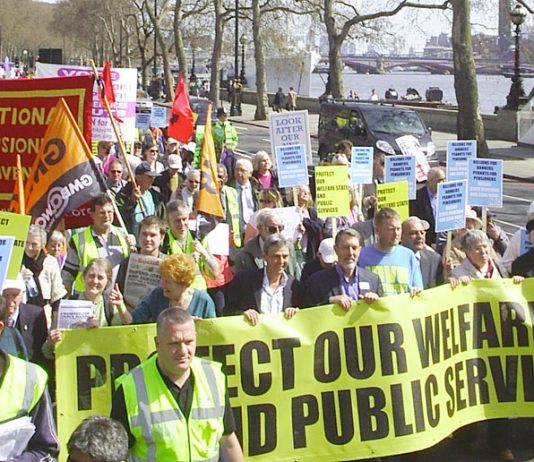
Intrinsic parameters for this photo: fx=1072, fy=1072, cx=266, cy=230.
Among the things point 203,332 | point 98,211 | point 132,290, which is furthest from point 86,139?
point 203,332

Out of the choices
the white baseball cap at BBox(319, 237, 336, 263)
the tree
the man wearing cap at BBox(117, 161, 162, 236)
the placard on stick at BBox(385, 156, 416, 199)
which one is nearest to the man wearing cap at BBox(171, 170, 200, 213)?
the man wearing cap at BBox(117, 161, 162, 236)

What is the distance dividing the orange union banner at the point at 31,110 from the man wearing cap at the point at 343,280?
249cm

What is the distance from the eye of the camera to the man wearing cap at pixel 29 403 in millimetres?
4137

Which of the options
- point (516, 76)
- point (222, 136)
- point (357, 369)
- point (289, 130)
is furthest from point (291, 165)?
point (516, 76)

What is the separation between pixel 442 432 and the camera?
617 centimetres

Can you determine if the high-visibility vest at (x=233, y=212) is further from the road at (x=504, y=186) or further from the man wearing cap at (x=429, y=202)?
the road at (x=504, y=186)

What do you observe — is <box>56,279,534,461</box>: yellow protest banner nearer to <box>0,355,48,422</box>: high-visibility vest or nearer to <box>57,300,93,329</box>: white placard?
<box>57,300,93,329</box>: white placard

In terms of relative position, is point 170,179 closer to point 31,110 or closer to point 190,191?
point 190,191

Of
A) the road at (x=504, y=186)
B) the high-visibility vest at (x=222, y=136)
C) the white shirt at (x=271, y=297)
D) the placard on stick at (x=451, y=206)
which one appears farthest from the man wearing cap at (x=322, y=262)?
the road at (x=504, y=186)

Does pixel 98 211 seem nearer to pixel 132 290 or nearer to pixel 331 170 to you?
pixel 132 290

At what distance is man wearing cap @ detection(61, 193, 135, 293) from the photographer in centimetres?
725

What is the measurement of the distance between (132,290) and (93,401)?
1.25 metres

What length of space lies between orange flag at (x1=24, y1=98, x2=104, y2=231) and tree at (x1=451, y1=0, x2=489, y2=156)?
22.0 metres

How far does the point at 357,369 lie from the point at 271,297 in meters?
0.70
